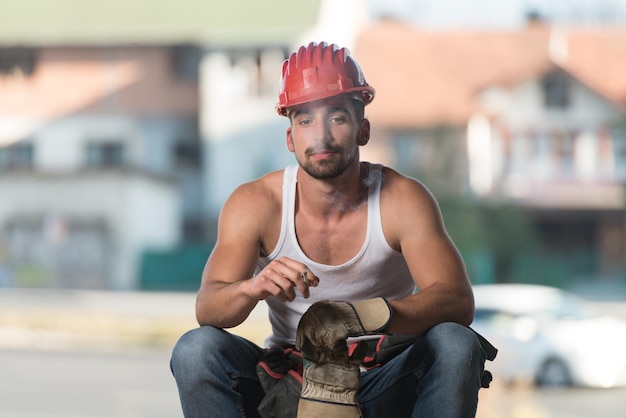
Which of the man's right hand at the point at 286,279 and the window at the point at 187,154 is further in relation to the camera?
the window at the point at 187,154

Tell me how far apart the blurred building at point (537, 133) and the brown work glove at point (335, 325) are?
28816mm

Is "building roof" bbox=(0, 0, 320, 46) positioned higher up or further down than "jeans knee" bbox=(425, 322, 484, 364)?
higher up


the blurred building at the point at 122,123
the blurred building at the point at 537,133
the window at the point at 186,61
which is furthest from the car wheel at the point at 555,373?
the window at the point at 186,61

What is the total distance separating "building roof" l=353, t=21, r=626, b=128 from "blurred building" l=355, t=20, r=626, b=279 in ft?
0.13

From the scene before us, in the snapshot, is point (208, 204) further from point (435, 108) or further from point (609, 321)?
point (609, 321)

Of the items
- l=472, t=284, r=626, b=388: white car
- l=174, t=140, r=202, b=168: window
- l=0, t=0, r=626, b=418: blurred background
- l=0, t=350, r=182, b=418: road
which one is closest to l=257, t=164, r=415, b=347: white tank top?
l=0, t=350, r=182, b=418: road

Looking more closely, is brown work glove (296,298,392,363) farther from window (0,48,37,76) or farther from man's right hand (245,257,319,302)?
window (0,48,37,76)

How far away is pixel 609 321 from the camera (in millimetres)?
12164

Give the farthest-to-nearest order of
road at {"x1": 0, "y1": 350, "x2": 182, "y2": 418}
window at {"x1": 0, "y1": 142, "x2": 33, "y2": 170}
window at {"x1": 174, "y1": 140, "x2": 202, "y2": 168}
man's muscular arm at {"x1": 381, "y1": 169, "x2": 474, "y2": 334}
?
window at {"x1": 0, "y1": 142, "x2": 33, "y2": 170} → window at {"x1": 174, "y1": 140, "x2": 202, "y2": 168} → road at {"x1": 0, "y1": 350, "x2": 182, "y2": 418} → man's muscular arm at {"x1": 381, "y1": 169, "x2": 474, "y2": 334}

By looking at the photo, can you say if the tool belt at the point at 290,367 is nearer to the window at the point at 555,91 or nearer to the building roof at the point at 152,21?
the building roof at the point at 152,21

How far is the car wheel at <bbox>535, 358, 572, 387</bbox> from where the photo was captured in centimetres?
1199

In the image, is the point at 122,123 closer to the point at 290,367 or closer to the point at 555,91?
the point at 555,91

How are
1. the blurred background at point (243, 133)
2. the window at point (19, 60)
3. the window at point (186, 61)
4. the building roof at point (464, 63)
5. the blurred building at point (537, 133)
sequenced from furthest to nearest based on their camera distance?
the window at point (19, 60), the window at point (186, 61), the building roof at point (464, 63), the blurred building at point (537, 133), the blurred background at point (243, 133)

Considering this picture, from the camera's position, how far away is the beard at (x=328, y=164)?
99.2 inches
